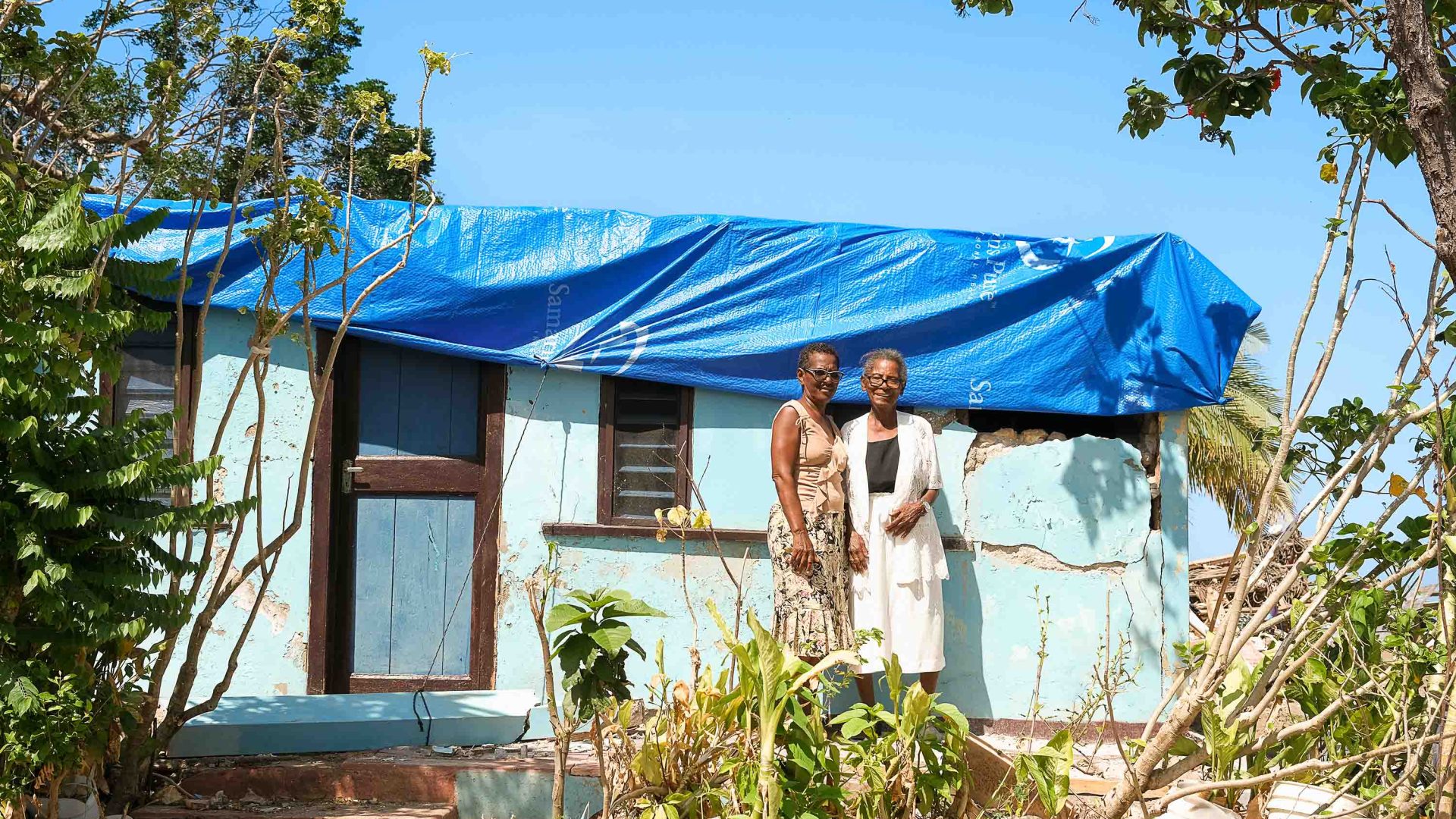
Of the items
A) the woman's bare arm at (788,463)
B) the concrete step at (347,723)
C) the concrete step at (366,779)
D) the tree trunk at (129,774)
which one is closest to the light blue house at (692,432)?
the woman's bare arm at (788,463)

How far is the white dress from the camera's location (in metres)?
5.34

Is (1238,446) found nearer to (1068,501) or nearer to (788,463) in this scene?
(1068,501)

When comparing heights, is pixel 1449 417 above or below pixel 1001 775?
above

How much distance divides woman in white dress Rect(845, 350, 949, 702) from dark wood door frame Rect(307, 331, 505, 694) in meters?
1.73

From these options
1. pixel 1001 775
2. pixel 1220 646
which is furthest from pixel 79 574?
pixel 1220 646

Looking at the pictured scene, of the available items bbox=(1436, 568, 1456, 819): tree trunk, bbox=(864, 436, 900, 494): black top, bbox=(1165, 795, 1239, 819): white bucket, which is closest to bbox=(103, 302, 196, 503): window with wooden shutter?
bbox=(864, 436, 900, 494): black top

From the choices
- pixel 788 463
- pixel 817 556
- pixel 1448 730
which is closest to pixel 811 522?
pixel 817 556

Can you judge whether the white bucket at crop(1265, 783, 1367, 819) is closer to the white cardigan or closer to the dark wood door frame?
the white cardigan

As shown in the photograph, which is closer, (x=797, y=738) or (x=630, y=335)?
(x=797, y=738)

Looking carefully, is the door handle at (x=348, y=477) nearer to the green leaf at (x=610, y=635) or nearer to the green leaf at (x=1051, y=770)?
the green leaf at (x=610, y=635)

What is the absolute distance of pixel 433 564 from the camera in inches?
235

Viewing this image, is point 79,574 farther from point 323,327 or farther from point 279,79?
point 323,327

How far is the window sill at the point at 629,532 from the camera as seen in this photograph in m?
5.80

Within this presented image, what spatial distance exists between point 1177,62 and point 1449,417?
5.17 feet
